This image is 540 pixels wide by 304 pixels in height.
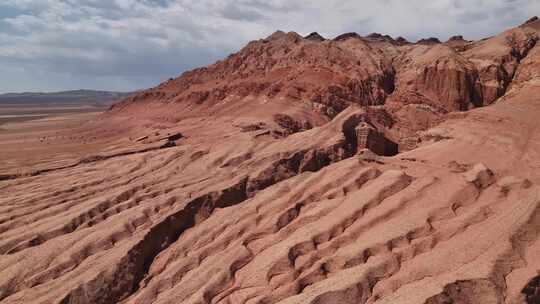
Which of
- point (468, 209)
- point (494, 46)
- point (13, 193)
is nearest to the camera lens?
point (468, 209)

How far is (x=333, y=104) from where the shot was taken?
2311 centimetres

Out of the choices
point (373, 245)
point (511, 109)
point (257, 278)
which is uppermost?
point (511, 109)

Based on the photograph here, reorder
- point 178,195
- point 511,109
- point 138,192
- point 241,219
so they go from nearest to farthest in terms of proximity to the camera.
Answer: point 241,219
point 178,195
point 138,192
point 511,109

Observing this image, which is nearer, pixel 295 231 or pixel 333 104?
pixel 295 231

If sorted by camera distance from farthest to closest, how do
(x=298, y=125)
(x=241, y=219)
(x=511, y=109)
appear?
(x=298, y=125)
(x=511, y=109)
(x=241, y=219)

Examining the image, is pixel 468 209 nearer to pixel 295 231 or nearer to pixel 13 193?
pixel 295 231

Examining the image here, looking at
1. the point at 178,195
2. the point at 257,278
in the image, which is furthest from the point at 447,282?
the point at 178,195

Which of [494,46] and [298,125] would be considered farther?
[494,46]

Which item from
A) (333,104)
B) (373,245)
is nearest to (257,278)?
(373,245)

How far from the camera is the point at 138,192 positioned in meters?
10.3

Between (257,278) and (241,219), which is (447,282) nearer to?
(257,278)

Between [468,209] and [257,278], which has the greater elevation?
[468,209]

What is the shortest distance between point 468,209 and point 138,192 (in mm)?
7254

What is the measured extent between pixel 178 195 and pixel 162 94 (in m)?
31.2
